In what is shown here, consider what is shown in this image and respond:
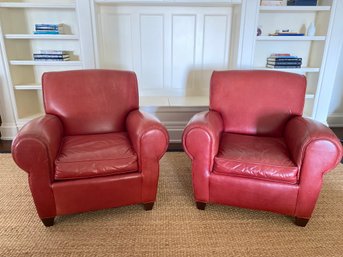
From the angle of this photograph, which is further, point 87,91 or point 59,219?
point 87,91

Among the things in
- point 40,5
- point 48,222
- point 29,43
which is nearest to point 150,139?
point 48,222

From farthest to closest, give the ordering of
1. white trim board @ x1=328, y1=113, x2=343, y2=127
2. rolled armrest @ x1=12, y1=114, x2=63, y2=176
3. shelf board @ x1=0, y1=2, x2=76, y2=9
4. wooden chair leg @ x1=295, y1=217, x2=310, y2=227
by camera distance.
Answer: white trim board @ x1=328, y1=113, x2=343, y2=127 < shelf board @ x1=0, y1=2, x2=76, y2=9 < wooden chair leg @ x1=295, y1=217, x2=310, y2=227 < rolled armrest @ x1=12, y1=114, x2=63, y2=176

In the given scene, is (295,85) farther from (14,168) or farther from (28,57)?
(28,57)

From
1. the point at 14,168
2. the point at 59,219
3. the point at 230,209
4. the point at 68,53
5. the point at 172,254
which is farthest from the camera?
the point at 68,53

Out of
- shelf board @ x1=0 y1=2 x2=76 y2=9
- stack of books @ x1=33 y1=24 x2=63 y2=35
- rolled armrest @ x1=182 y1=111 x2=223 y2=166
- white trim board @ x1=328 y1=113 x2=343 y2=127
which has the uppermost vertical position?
shelf board @ x1=0 y1=2 x2=76 y2=9

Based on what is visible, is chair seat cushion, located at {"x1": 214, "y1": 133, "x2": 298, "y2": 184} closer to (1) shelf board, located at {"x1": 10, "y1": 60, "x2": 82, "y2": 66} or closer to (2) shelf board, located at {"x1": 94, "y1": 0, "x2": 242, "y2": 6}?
(2) shelf board, located at {"x1": 94, "y1": 0, "x2": 242, "y2": 6}

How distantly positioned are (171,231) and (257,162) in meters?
0.66

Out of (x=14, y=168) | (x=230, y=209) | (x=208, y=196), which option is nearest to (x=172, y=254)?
(x=208, y=196)

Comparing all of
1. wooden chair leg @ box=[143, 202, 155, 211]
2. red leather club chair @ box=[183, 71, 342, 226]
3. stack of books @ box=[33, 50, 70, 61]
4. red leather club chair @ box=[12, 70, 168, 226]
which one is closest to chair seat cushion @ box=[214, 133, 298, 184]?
red leather club chair @ box=[183, 71, 342, 226]

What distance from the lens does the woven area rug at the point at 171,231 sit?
4.88 ft

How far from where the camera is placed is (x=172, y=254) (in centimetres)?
146

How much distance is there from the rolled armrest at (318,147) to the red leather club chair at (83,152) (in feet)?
2.60

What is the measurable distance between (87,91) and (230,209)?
134cm

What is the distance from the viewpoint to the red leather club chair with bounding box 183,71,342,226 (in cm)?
154
